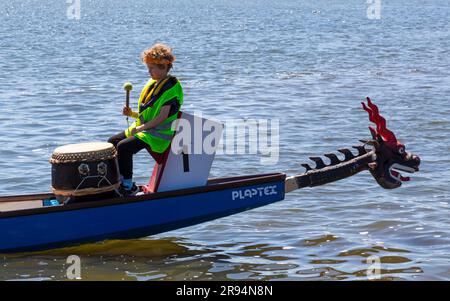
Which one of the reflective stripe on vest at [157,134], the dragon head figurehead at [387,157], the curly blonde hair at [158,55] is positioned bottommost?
the dragon head figurehead at [387,157]

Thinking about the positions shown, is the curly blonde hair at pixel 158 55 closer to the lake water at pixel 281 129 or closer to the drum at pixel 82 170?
the drum at pixel 82 170

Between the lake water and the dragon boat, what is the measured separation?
0.36 meters

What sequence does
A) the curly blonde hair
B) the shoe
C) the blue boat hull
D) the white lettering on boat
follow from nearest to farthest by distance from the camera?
the blue boat hull
the curly blonde hair
the white lettering on boat
the shoe

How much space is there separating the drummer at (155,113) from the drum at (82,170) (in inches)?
12.6

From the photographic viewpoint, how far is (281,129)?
16922 mm

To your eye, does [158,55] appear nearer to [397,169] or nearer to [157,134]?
[157,134]

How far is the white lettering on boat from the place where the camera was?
942cm

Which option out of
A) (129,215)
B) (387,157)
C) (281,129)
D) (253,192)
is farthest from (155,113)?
(281,129)

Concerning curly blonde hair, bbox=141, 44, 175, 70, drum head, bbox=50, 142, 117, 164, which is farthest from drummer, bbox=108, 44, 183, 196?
drum head, bbox=50, 142, 117, 164

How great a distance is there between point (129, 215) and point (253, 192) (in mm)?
1242

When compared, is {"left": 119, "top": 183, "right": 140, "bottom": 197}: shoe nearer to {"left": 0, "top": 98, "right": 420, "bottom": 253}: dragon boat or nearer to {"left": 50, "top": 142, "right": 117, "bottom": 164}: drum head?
{"left": 0, "top": 98, "right": 420, "bottom": 253}: dragon boat

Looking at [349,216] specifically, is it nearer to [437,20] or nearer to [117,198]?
[117,198]

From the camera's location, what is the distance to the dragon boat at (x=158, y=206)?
9102mm

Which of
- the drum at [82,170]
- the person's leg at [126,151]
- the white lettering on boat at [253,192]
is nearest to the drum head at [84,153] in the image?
the drum at [82,170]
